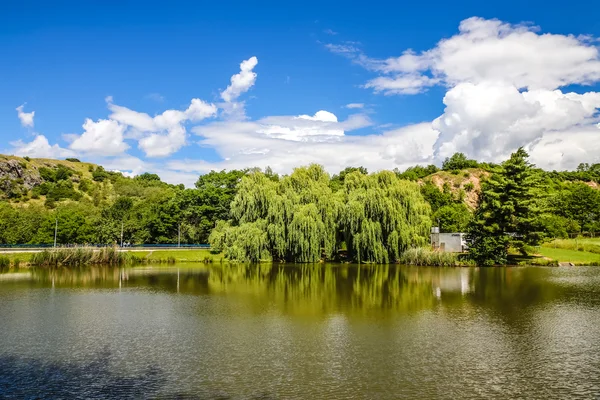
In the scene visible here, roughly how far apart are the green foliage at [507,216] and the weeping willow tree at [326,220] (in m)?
5.73

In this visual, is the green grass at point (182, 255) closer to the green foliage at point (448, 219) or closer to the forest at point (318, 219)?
the forest at point (318, 219)

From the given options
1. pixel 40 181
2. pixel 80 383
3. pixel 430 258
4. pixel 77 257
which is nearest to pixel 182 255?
pixel 77 257

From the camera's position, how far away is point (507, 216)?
1900 inches

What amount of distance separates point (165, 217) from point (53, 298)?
43596mm

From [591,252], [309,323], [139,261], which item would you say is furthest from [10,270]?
[591,252]

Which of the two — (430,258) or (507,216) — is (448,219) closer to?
(507,216)

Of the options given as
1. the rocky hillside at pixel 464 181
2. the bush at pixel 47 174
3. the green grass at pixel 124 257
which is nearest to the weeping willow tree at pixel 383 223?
the green grass at pixel 124 257

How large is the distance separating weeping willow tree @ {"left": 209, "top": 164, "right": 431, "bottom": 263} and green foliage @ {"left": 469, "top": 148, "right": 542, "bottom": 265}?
5.73 m

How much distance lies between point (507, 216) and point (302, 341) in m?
38.4

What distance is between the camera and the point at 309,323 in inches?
788

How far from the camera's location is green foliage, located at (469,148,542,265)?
4694 centimetres

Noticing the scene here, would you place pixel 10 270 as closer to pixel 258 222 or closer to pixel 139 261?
pixel 139 261

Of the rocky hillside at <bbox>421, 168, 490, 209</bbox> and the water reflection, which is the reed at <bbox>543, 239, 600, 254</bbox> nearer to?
the water reflection

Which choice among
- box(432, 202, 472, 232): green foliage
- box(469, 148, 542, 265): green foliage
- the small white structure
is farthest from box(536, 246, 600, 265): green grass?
box(432, 202, 472, 232): green foliage
